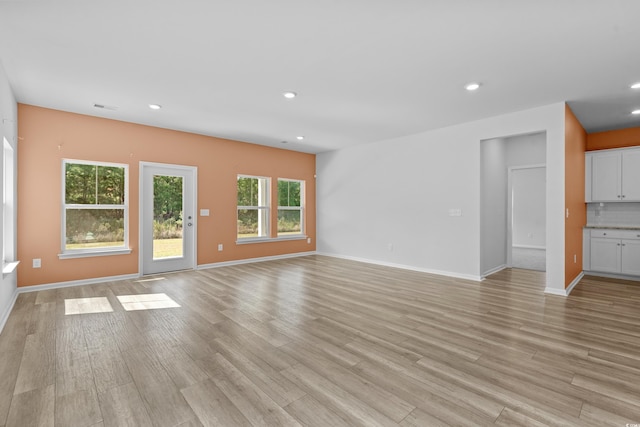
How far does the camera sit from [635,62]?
9.89 ft

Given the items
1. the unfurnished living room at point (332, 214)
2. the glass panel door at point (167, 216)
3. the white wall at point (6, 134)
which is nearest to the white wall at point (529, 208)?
the unfurnished living room at point (332, 214)

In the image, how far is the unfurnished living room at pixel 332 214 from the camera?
2.05 m

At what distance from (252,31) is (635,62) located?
3.69m

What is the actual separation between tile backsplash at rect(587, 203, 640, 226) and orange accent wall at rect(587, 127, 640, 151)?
1055 millimetres

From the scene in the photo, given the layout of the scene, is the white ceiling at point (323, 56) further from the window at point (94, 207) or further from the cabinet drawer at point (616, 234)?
the cabinet drawer at point (616, 234)

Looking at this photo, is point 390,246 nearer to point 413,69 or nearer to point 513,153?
point 513,153

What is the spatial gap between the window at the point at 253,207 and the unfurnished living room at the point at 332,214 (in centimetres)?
6

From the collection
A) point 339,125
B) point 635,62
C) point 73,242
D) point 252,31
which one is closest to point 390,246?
point 339,125

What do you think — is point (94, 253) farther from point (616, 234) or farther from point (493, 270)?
point (616, 234)

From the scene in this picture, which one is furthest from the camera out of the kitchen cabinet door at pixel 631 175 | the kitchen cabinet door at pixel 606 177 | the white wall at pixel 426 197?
the kitchen cabinet door at pixel 606 177

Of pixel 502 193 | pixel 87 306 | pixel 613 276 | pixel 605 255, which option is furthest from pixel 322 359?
pixel 613 276

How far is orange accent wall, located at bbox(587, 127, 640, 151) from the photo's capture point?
532cm

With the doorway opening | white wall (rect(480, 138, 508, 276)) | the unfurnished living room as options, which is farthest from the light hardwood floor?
the doorway opening

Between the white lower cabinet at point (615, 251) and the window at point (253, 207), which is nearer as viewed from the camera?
the white lower cabinet at point (615, 251)
